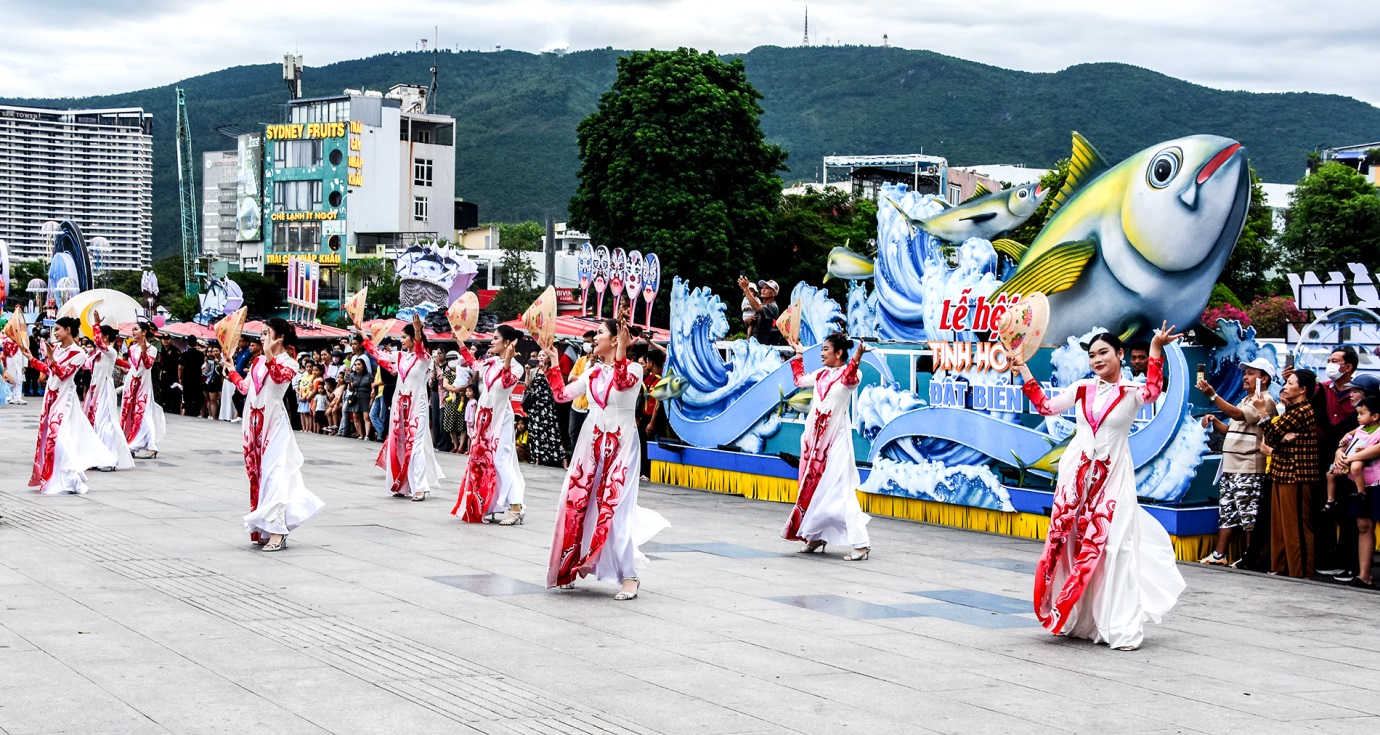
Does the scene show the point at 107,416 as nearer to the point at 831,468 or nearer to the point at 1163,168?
the point at 831,468

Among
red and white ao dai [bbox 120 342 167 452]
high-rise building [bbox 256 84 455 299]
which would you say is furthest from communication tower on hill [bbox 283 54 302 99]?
red and white ao dai [bbox 120 342 167 452]

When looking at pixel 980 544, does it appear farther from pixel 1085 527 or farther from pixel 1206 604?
pixel 1085 527

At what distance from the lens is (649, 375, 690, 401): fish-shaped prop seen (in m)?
16.3

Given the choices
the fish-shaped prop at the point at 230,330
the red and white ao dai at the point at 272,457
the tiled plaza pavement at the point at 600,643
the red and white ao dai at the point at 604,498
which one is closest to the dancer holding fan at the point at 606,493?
the red and white ao dai at the point at 604,498

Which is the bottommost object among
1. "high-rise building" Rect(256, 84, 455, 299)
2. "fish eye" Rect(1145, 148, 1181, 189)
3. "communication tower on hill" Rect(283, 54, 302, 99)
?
"fish eye" Rect(1145, 148, 1181, 189)

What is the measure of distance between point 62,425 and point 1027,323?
848 cm

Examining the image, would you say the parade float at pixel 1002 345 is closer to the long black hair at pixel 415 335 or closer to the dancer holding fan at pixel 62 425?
the long black hair at pixel 415 335

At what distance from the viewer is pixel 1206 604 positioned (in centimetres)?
904

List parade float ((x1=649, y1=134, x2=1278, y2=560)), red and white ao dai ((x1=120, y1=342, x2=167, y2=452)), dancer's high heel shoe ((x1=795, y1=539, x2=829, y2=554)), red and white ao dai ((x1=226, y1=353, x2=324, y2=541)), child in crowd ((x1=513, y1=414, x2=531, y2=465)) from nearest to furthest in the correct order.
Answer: red and white ao dai ((x1=226, y1=353, x2=324, y2=541))
dancer's high heel shoe ((x1=795, y1=539, x2=829, y2=554))
parade float ((x1=649, y1=134, x2=1278, y2=560))
red and white ao dai ((x1=120, y1=342, x2=167, y2=452))
child in crowd ((x1=513, y1=414, x2=531, y2=465))

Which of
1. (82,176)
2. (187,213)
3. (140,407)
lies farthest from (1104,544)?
(82,176)

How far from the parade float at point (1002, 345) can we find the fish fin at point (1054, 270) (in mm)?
12

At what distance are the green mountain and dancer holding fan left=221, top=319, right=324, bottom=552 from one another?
102775mm

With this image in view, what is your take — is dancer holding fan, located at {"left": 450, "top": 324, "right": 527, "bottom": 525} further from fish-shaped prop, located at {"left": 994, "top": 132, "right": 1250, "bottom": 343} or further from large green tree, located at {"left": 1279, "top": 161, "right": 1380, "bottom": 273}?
large green tree, located at {"left": 1279, "top": 161, "right": 1380, "bottom": 273}

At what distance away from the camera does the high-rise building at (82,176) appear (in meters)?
146
